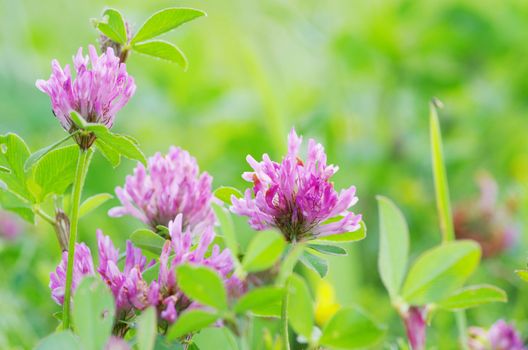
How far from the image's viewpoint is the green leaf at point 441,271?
41 cm

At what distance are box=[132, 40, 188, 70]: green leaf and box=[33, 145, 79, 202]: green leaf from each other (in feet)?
0.24

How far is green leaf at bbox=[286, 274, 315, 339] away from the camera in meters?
0.37

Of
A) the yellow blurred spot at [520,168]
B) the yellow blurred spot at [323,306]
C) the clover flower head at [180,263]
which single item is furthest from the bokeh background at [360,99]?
the clover flower head at [180,263]

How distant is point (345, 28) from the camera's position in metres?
1.77

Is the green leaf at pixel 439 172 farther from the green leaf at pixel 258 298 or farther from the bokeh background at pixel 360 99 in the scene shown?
the bokeh background at pixel 360 99

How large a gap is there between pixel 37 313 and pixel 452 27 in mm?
1130

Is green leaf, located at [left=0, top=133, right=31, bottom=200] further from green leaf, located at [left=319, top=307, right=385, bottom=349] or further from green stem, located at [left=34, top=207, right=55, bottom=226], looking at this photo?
green leaf, located at [left=319, top=307, right=385, bottom=349]

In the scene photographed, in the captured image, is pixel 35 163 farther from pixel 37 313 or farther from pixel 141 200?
pixel 37 313

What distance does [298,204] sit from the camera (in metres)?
0.43

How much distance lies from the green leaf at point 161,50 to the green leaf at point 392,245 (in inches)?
6.0

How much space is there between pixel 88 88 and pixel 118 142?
0.03 m

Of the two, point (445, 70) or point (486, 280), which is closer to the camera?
point (486, 280)

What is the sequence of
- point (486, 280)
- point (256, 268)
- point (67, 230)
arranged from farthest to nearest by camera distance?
1. point (486, 280)
2. point (67, 230)
3. point (256, 268)

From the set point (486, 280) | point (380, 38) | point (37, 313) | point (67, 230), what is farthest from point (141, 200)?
point (380, 38)
